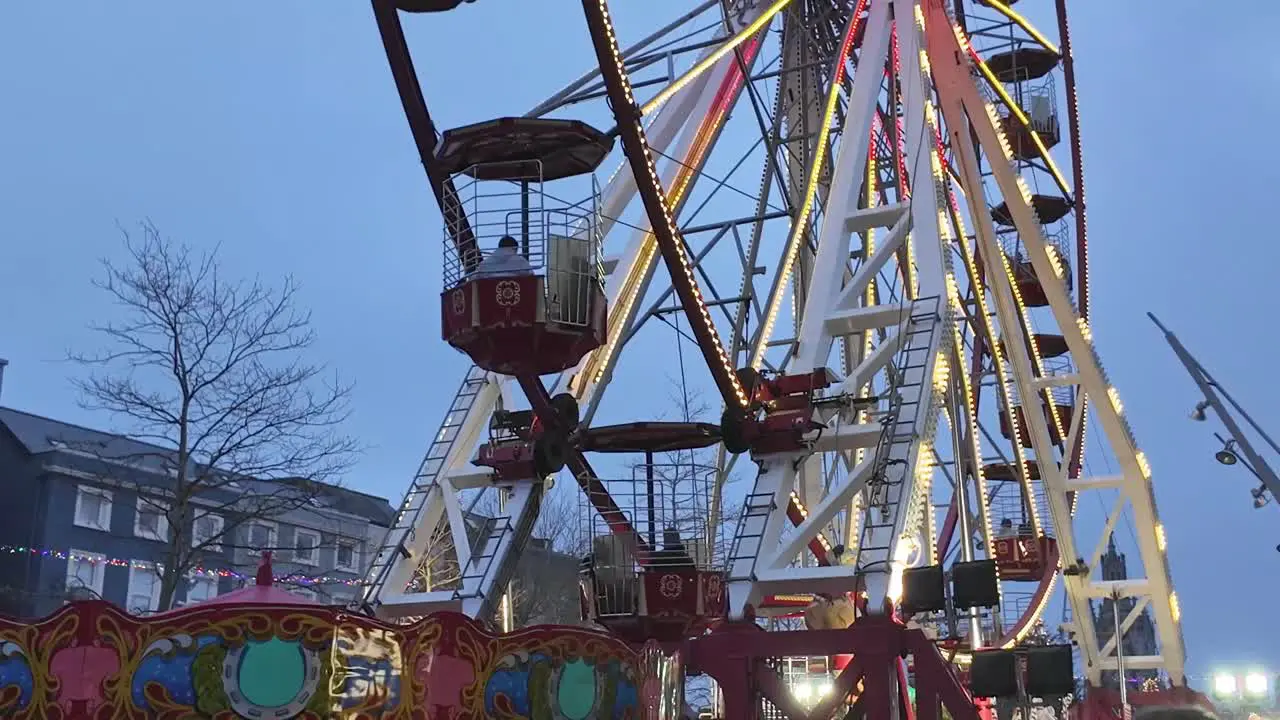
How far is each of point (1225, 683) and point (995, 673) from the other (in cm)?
2496

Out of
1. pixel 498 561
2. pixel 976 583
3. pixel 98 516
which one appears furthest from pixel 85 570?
pixel 976 583

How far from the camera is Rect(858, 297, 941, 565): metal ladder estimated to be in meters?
15.9

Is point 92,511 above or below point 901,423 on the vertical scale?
above

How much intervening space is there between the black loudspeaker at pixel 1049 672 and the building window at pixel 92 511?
92.2ft

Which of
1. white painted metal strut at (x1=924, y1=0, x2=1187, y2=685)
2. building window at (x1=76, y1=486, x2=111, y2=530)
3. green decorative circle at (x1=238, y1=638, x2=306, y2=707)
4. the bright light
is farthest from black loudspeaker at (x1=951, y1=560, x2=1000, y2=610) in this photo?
building window at (x1=76, y1=486, x2=111, y2=530)

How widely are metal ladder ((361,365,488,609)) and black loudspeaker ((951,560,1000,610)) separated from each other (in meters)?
6.55

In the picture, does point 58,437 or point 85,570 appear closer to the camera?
point 85,570

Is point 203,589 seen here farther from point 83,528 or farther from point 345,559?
point 345,559

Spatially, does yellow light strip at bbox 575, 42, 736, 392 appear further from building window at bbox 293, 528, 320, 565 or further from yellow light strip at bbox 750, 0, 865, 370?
building window at bbox 293, 528, 320, 565

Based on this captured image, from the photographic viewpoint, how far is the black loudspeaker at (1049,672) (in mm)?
15625

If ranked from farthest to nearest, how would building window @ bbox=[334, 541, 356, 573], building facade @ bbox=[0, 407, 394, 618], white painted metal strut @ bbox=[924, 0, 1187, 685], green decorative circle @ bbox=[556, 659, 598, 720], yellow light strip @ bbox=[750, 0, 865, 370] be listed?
building window @ bbox=[334, 541, 356, 573] < building facade @ bbox=[0, 407, 394, 618] < white painted metal strut @ bbox=[924, 0, 1187, 685] < yellow light strip @ bbox=[750, 0, 865, 370] < green decorative circle @ bbox=[556, 659, 598, 720]

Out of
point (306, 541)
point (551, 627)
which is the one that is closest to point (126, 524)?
point (306, 541)

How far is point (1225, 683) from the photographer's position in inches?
1457

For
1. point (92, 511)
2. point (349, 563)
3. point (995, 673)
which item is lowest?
point (995, 673)
